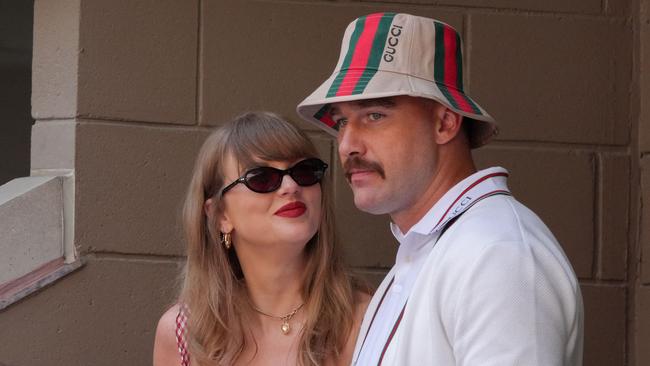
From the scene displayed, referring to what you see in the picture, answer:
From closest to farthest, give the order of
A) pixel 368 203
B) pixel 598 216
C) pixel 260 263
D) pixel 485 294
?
pixel 485 294 < pixel 368 203 < pixel 260 263 < pixel 598 216

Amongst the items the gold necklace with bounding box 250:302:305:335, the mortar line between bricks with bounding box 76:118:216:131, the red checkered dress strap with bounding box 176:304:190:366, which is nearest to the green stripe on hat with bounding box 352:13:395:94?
the gold necklace with bounding box 250:302:305:335

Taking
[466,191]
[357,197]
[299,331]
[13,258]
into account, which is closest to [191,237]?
[299,331]

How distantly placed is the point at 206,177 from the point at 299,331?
58 centimetres

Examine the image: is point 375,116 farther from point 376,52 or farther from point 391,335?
point 391,335

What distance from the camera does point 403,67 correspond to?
2156 millimetres

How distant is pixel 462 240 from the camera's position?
1.81 m

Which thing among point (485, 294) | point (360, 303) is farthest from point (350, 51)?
point (360, 303)

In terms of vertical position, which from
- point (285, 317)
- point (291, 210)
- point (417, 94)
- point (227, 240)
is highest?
point (417, 94)

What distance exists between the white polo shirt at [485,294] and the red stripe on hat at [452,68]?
0.75 feet

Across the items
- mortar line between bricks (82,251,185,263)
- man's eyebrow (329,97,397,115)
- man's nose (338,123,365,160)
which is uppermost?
man's eyebrow (329,97,397,115)

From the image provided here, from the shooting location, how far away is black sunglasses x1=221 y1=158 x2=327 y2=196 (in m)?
2.89

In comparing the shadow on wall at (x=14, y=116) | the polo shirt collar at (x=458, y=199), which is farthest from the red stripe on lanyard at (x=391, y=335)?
the shadow on wall at (x=14, y=116)

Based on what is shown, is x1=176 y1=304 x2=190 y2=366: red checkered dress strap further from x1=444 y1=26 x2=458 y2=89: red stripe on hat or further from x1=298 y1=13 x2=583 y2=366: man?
x1=444 y1=26 x2=458 y2=89: red stripe on hat

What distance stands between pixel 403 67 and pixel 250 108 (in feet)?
5.44
